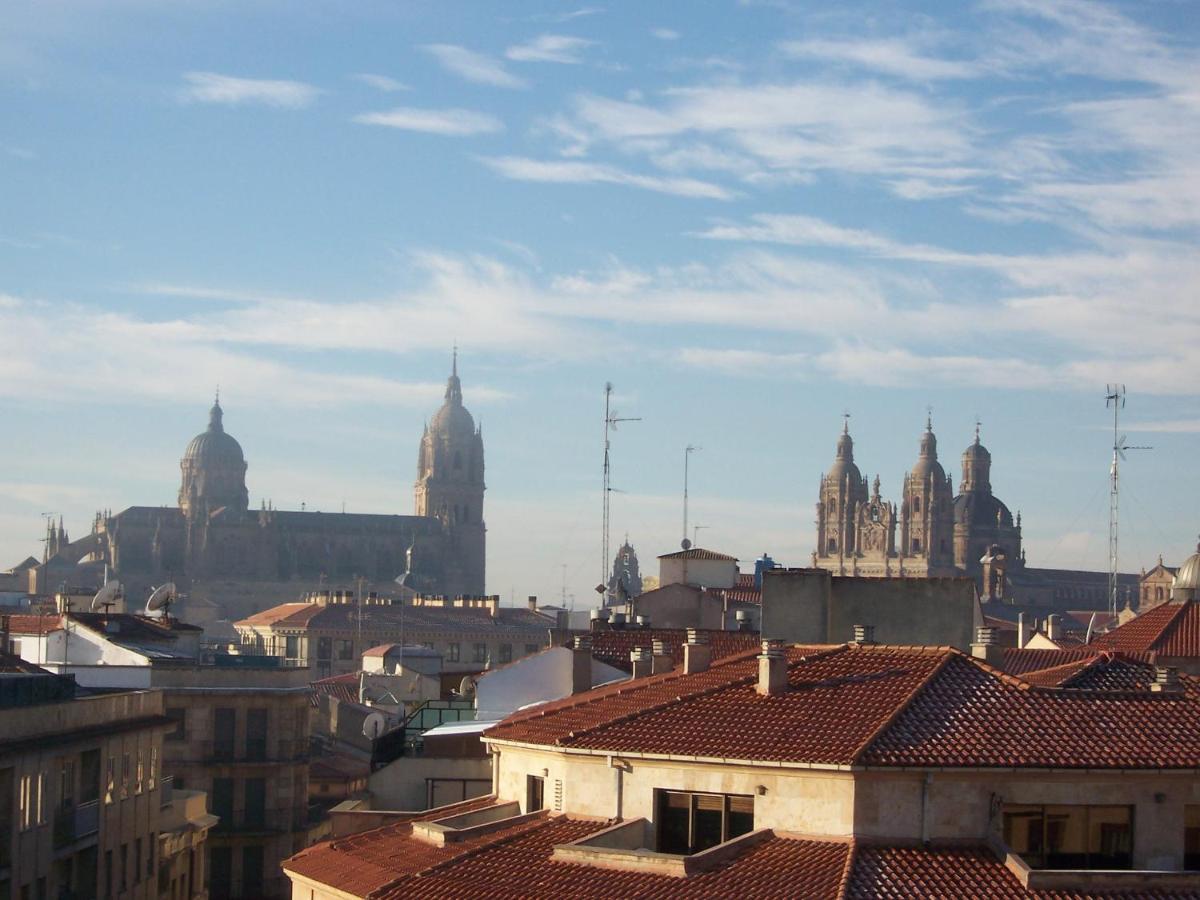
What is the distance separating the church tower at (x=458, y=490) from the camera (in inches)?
7692

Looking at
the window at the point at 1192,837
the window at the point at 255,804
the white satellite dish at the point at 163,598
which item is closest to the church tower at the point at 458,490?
the white satellite dish at the point at 163,598

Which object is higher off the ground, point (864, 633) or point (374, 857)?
point (864, 633)

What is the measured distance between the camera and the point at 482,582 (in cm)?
19600

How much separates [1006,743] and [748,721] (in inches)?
91.8

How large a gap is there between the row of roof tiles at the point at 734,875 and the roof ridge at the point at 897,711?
29.7 inches

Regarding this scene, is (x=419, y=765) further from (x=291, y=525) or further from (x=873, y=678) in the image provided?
(x=291, y=525)

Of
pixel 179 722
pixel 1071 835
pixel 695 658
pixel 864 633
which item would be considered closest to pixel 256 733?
pixel 179 722

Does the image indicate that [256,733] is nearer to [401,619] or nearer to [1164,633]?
[1164,633]

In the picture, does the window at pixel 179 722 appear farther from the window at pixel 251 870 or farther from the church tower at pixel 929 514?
the church tower at pixel 929 514

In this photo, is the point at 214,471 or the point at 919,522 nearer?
the point at 919,522

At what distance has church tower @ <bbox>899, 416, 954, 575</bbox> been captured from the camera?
16638 cm

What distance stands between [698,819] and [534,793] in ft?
9.42

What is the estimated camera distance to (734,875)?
58.1ft

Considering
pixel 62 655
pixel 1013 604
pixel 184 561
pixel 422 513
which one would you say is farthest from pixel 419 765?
pixel 422 513
